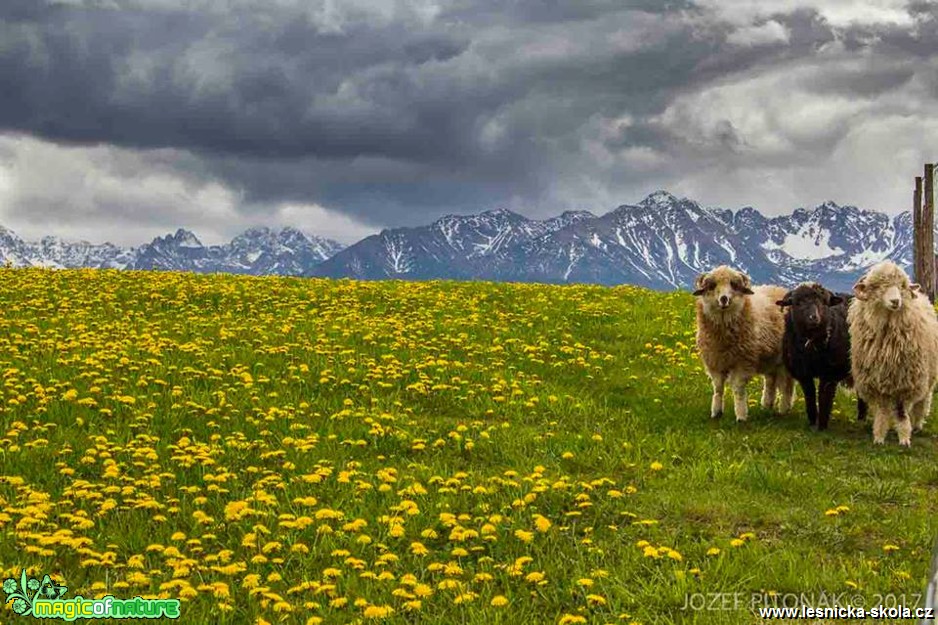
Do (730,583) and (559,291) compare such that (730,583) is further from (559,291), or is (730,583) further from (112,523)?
(559,291)

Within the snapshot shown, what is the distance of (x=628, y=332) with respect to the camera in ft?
70.1

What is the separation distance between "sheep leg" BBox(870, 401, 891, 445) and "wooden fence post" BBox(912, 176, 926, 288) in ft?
72.6

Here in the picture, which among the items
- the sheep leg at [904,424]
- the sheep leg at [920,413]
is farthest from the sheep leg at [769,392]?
the sheep leg at [904,424]

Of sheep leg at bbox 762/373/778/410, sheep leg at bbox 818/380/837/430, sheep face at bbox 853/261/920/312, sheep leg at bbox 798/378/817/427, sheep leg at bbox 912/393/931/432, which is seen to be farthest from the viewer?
sheep leg at bbox 762/373/778/410

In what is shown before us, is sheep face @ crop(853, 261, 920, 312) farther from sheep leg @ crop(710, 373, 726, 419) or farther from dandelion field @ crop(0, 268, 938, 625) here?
sheep leg @ crop(710, 373, 726, 419)

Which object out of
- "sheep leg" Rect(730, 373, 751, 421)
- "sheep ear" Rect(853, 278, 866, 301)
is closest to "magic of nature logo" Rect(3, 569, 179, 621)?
"sheep leg" Rect(730, 373, 751, 421)

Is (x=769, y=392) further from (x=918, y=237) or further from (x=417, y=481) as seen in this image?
(x=918, y=237)

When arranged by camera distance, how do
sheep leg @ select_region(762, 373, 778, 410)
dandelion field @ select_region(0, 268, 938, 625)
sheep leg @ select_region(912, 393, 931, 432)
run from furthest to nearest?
sheep leg @ select_region(762, 373, 778, 410)
sheep leg @ select_region(912, 393, 931, 432)
dandelion field @ select_region(0, 268, 938, 625)

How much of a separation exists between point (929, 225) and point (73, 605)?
34.1 metres

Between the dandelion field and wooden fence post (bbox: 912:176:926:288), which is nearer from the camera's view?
the dandelion field

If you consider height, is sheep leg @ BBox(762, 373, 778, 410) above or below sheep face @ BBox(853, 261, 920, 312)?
below

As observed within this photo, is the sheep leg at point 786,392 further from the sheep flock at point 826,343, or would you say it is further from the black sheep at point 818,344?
the black sheep at point 818,344

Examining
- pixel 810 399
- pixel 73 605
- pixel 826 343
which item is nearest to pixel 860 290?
pixel 826 343

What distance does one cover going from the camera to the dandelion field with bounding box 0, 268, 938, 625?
24.5ft
